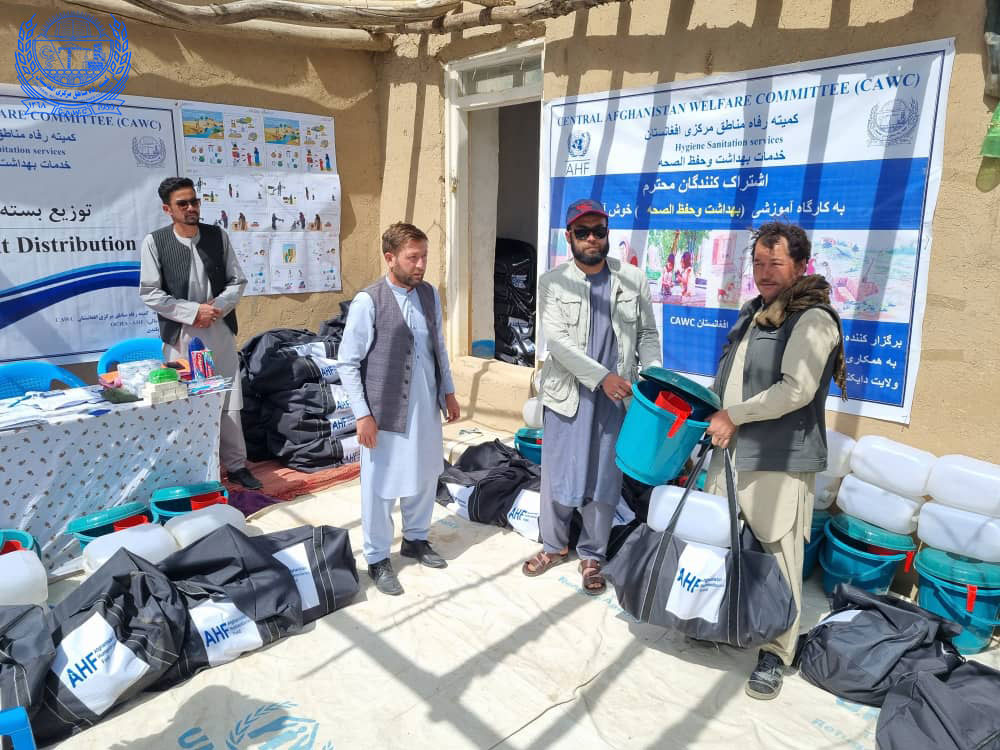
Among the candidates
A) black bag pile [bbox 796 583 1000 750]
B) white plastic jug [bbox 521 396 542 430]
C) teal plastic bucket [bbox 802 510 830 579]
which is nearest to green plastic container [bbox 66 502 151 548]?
white plastic jug [bbox 521 396 542 430]

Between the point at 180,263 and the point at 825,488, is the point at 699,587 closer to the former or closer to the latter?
the point at 825,488

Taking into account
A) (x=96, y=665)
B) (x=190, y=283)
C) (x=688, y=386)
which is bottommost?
(x=96, y=665)

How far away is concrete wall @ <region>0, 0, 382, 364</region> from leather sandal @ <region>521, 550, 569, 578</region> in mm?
3761

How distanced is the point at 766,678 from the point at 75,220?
5.51m

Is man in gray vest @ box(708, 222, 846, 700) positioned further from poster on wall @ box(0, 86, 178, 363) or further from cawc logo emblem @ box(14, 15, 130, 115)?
cawc logo emblem @ box(14, 15, 130, 115)

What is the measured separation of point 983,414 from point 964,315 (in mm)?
502

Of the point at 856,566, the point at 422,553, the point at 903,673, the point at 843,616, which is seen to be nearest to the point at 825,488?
the point at 856,566

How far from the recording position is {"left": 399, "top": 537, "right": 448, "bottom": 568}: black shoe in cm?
379

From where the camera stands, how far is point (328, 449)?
526cm

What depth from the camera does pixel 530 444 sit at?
4.77 m

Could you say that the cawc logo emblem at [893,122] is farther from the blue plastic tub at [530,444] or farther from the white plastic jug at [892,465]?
the blue plastic tub at [530,444]

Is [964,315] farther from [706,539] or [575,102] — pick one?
[575,102]

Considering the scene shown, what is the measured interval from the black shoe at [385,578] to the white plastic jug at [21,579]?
150cm

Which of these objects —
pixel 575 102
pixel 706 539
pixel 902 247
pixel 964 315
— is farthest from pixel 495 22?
pixel 706 539
